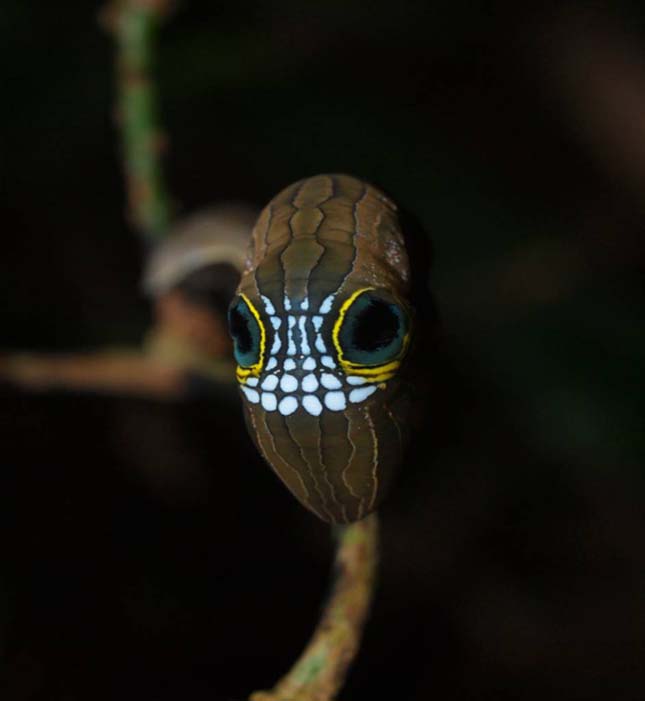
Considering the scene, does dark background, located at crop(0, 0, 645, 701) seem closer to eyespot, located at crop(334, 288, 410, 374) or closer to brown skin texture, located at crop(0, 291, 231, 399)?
brown skin texture, located at crop(0, 291, 231, 399)

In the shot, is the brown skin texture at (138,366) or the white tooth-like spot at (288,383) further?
the brown skin texture at (138,366)

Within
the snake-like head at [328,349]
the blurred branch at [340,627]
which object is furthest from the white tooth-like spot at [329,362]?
the blurred branch at [340,627]

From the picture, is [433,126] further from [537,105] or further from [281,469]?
[281,469]

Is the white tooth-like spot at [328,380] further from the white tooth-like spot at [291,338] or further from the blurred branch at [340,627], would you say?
the blurred branch at [340,627]

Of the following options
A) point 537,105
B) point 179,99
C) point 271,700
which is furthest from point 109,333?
point 271,700

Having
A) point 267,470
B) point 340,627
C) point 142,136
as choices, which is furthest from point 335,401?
point 267,470

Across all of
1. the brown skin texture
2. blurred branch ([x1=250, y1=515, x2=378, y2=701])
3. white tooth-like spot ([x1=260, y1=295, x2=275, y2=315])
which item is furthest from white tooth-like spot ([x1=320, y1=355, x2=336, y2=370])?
the brown skin texture

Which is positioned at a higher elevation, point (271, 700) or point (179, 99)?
point (179, 99)
